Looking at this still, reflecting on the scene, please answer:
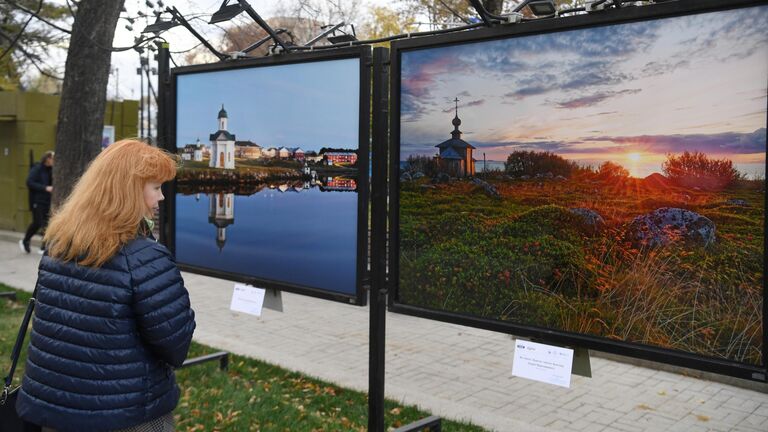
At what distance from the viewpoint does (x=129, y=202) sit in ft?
9.87

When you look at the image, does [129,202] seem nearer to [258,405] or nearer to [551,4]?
[551,4]

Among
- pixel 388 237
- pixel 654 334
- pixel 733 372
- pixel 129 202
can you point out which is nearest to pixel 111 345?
pixel 129 202

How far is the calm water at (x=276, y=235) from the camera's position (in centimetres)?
470

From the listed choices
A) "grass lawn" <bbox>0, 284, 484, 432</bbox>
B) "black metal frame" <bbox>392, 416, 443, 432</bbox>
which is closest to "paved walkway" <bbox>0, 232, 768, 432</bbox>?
"grass lawn" <bbox>0, 284, 484, 432</bbox>

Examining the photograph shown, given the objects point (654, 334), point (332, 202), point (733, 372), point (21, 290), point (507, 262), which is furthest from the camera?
point (21, 290)

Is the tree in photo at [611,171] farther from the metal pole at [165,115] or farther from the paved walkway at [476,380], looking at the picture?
the metal pole at [165,115]

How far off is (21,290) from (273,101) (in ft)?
21.5

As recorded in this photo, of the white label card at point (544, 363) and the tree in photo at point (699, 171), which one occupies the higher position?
the tree in photo at point (699, 171)

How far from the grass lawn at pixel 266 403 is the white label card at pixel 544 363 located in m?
1.51

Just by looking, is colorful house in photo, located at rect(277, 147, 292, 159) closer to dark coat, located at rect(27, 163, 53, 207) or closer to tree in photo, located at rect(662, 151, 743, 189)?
tree in photo, located at rect(662, 151, 743, 189)

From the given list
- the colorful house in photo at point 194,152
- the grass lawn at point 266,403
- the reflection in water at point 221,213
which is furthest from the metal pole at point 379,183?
the colorful house in photo at point 194,152

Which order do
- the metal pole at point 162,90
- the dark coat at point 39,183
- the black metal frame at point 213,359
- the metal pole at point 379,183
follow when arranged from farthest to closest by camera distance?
the dark coat at point 39,183 < the black metal frame at point 213,359 < the metal pole at point 162,90 < the metal pole at point 379,183

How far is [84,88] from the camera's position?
8172mm

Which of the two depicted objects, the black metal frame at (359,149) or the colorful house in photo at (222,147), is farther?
the colorful house in photo at (222,147)
